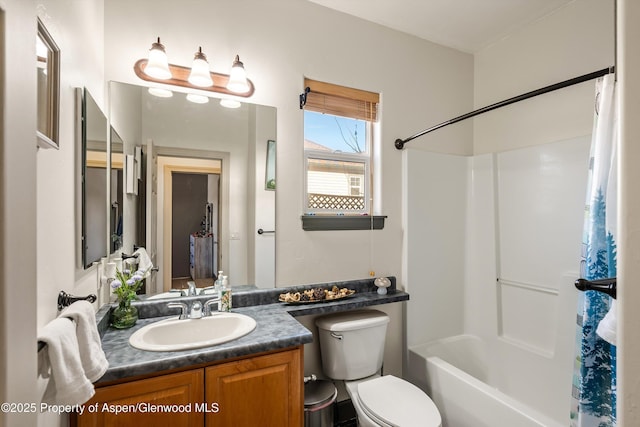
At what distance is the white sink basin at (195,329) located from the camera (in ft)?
4.58

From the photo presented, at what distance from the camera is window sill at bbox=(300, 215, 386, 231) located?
1.97 m

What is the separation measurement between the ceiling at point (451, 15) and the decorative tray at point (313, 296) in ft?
6.14

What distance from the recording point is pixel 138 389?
3.68ft

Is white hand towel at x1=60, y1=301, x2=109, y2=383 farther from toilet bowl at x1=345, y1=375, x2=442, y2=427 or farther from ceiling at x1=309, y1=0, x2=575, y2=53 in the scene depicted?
ceiling at x1=309, y1=0, x2=575, y2=53

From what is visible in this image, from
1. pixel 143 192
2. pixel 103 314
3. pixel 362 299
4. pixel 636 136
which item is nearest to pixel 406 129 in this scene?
pixel 362 299

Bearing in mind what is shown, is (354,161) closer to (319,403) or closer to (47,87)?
(319,403)

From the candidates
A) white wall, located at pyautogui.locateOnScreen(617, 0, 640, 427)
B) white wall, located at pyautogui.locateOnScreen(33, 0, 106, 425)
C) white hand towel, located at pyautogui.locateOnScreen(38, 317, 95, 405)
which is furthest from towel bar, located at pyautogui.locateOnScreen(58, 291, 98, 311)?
white wall, located at pyautogui.locateOnScreen(617, 0, 640, 427)

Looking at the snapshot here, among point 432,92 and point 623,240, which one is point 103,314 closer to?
point 623,240

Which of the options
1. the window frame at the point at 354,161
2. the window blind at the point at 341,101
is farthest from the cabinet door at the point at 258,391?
the window blind at the point at 341,101

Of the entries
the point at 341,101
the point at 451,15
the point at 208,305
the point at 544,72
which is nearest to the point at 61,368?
the point at 208,305

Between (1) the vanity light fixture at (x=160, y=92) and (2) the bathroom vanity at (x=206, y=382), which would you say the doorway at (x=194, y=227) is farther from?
(1) the vanity light fixture at (x=160, y=92)

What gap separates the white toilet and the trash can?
92mm

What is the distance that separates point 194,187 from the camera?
5.66ft

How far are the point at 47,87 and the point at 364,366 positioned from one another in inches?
76.1
